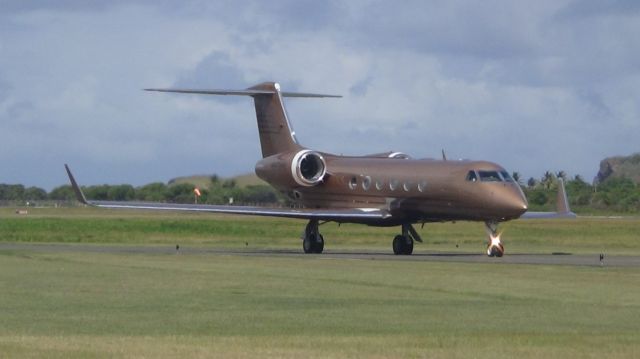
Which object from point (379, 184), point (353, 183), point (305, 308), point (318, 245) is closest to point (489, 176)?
point (379, 184)

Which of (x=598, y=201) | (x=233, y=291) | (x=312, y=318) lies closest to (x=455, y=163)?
(x=233, y=291)

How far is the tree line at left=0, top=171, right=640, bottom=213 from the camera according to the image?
9025 cm

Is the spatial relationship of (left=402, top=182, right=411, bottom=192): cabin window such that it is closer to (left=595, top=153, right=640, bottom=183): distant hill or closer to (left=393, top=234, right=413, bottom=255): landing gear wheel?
(left=393, top=234, right=413, bottom=255): landing gear wheel

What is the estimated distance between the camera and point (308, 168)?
49500 millimetres

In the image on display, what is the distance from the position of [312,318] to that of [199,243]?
120ft

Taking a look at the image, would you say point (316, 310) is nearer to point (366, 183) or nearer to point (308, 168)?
point (366, 183)

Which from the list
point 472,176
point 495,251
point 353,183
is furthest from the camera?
point 353,183

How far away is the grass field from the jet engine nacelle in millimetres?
9300

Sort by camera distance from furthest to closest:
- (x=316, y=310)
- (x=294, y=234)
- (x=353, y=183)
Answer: (x=294, y=234) < (x=353, y=183) < (x=316, y=310)

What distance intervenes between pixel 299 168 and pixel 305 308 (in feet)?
88.6

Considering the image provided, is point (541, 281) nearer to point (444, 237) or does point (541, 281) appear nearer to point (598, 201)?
point (444, 237)

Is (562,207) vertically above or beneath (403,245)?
Answer: above

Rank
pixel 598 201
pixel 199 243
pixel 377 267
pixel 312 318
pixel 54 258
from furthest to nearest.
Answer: pixel 598 201 → pixel 199 243 → pixel 54 258 → pixel 377 267 → pixel 312 318

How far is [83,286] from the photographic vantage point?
2642cm
